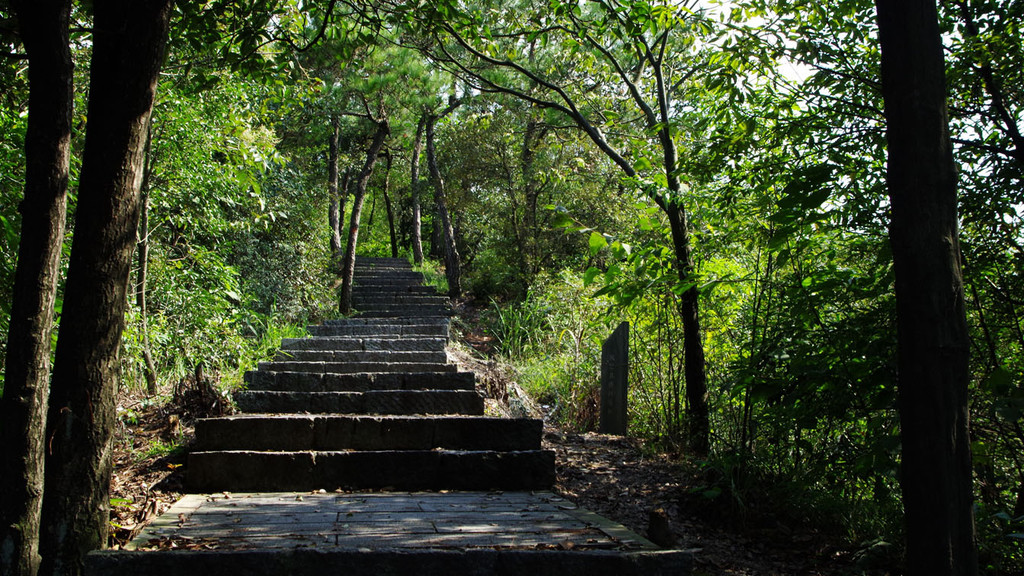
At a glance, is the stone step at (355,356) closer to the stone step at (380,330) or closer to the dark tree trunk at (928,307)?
the stone step at (380,330)

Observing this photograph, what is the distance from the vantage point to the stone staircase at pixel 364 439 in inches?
173

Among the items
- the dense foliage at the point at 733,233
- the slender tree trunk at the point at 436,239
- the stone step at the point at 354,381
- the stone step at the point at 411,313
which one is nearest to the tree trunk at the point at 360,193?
the stone step at the point at 411,313

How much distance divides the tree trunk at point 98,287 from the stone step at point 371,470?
1493 mm

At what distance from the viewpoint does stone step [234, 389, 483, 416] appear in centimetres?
553

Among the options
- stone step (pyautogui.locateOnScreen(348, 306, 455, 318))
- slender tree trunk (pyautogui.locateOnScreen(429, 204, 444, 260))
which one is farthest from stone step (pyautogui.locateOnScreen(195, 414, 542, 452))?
slender tree trunk (pyautogui.locateOnScreen(429, 204, 444, 260))

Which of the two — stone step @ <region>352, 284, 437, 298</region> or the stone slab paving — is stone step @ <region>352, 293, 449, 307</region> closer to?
stone step @ <region>352, 284, 437, 298</region>

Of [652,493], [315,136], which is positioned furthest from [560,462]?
[315,136]

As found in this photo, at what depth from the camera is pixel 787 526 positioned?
12.6ft

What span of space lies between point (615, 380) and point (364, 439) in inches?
92.0

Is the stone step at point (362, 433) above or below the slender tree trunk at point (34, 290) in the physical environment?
below

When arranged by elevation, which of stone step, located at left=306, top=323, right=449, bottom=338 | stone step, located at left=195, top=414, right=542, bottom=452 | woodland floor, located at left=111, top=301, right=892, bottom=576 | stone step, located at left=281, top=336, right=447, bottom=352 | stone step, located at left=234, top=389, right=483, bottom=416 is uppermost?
stone step, located at left=306, top=323, right=449, bottom=338

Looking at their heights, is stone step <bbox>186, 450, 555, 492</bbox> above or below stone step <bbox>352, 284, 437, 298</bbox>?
below

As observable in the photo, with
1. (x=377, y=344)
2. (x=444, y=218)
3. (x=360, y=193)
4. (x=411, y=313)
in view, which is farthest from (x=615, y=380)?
(x=444, y=218)

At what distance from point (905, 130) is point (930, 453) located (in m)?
0.88
